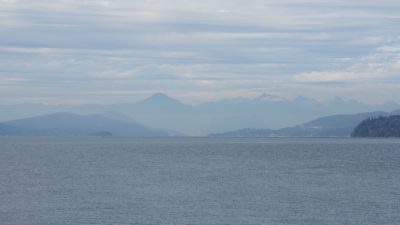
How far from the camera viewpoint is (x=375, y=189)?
68500 millimetres

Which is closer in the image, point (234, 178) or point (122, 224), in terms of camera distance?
point (122, 224)

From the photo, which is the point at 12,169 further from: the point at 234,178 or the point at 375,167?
the point at 375,167

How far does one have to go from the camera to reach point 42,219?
50281 mm

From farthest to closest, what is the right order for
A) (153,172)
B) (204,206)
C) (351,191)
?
(153,172) < (351,191) < (204,206)

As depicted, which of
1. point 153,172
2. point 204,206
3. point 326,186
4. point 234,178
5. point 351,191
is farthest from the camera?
point 153,172

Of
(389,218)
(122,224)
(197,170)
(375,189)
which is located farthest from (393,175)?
(122,224)

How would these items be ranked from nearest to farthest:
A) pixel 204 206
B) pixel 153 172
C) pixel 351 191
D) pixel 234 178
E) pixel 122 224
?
pixel 122 224 → pixel 204 206 → pixel 351 191 → pixel 234 178 → pixel 153 172

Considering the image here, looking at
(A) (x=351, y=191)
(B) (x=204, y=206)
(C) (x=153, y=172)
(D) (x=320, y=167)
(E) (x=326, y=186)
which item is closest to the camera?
(B) (x=204, y=206)

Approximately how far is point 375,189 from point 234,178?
18.1 meters

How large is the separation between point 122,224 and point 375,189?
98.5ft

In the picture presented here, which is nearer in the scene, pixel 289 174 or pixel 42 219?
pixel 42 219

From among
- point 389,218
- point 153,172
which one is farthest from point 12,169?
point 389,218

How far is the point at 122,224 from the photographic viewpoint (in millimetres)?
48000

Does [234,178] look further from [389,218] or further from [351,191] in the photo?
[389,218]
